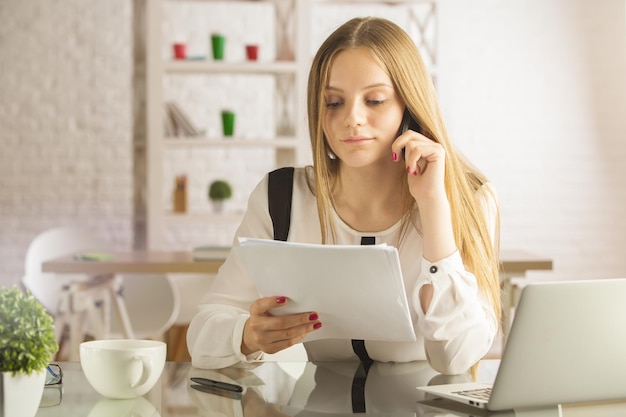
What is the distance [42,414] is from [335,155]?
0.95 meters

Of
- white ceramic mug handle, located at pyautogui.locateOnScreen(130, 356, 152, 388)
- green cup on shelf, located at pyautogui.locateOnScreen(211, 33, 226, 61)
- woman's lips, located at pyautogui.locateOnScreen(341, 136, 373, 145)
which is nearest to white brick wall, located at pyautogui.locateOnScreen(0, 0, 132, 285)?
green cup on shelf, located at pyautogui.locateOnScreen(211, 33, 226, 61)

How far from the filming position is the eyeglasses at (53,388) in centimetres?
133

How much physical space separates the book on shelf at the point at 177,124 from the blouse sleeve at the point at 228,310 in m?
3.09

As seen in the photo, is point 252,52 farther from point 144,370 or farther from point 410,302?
point 144,370

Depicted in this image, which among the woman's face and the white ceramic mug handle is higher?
the woman's face

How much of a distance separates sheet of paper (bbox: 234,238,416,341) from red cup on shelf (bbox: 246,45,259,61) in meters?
3.63

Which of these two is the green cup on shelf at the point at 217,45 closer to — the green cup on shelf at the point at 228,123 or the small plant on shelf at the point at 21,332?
the green cup on shelf at the point at 228,123

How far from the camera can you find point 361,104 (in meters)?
1.81

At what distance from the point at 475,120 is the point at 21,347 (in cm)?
481

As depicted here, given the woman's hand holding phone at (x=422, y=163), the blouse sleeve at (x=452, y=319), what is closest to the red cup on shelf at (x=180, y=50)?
the woman's hand holding phone at (x=422, y=163)

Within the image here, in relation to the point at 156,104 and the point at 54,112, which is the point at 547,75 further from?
the point at 54,112

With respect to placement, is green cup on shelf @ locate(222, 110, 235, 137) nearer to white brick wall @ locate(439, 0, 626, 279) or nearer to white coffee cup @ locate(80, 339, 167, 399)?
white brick wall @ locate(439, 0, 626, 279)

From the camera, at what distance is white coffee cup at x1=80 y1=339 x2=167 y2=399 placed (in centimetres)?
133

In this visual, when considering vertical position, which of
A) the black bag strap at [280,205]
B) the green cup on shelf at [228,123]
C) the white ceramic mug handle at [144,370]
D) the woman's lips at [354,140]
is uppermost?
the green cup on shelf at [228,123]
